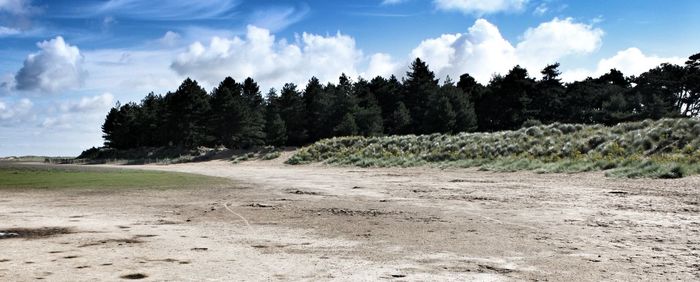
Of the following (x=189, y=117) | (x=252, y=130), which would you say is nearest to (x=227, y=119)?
(x=252, y=130)

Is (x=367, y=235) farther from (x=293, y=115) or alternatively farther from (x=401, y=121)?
(x=293, y=115)

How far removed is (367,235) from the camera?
359 inches

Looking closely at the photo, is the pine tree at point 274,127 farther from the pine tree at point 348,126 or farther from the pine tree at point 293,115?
the pine tree at point 348,126

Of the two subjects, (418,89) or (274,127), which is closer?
(274,127)

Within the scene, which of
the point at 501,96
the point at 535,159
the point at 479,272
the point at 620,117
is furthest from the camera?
the point at 501,96

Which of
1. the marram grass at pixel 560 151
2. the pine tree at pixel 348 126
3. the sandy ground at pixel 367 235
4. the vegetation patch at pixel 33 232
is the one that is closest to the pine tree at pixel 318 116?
the pine tree at pixel 348 126

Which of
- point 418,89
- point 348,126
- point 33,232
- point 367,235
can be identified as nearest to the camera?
point 367,235

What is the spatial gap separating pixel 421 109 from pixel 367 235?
66.3m

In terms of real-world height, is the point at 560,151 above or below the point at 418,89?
below

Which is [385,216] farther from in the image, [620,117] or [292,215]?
[620,117]

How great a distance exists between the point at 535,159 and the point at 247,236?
64.7ft

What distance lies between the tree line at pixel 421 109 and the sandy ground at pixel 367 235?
48349 millimetres

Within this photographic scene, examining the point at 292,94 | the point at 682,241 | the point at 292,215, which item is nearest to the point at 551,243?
the point at 682,241

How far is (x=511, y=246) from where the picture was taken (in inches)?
314
